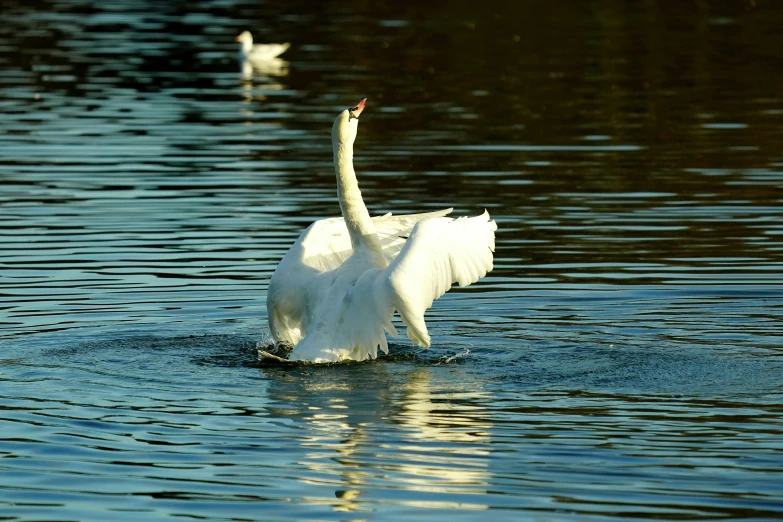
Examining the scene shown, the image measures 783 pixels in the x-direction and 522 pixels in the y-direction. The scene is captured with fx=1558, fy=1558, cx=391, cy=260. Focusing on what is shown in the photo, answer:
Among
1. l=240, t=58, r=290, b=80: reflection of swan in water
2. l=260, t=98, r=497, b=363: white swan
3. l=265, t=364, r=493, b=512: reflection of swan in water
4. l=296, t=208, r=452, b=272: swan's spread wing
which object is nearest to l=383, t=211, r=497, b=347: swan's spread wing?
l=260, t=98, r=497, b=363: white swan

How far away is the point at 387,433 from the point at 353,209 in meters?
3.03

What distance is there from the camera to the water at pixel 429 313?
9.46 m

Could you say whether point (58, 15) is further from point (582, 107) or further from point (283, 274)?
point (283, 274)

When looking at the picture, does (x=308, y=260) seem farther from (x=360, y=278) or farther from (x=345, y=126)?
(x=345, y=126)

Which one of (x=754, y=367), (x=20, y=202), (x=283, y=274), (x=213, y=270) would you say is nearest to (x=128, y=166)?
(x=20, y=202)

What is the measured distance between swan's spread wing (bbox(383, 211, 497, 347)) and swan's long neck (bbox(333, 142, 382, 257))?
0.67 metres

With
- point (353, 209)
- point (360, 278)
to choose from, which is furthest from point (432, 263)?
point (353, 209)

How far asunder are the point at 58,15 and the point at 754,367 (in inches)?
1669

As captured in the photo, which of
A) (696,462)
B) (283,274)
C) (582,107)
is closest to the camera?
(696,462)

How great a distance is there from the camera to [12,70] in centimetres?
3638

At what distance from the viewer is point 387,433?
10.4m

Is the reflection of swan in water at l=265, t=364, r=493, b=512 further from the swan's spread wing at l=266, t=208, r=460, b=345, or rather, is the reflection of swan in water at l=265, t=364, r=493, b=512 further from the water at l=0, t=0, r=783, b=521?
the swan's spread wing at l=266, t=208, r=460, b=345

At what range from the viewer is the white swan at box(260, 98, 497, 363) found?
12.2 metres

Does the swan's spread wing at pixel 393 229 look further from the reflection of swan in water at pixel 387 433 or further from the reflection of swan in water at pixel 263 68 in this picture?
the reflection of swan in water at pixel 263 68
